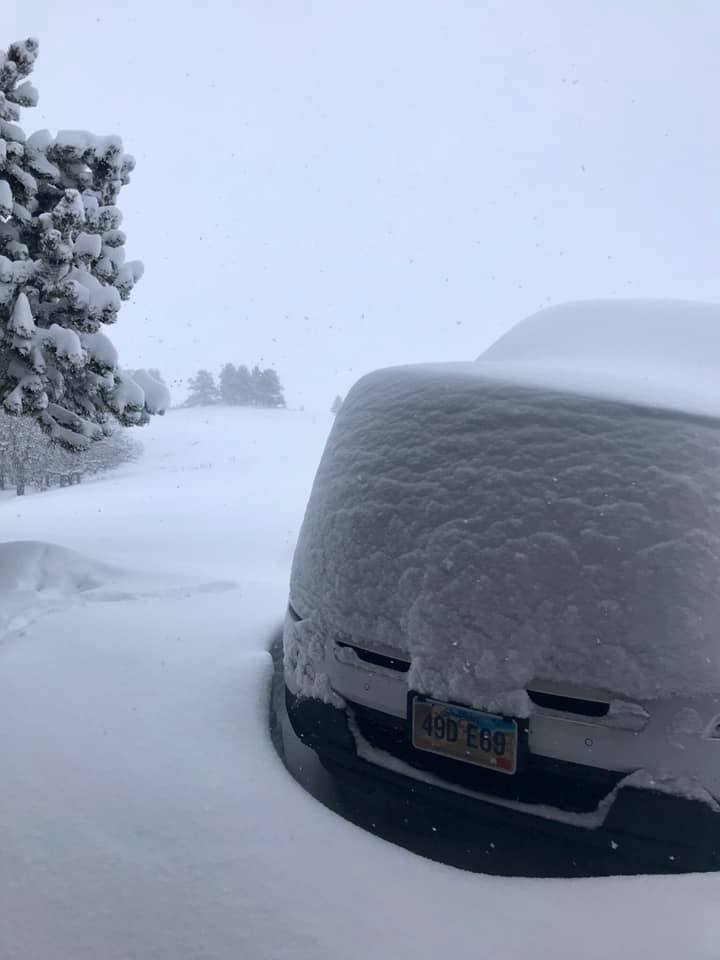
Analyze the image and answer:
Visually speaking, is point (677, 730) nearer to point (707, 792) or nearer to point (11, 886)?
point (707, 792)

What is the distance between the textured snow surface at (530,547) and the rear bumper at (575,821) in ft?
1.06

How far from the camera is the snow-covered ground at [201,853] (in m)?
2.12

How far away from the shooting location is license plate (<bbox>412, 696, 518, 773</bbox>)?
2.26 meters

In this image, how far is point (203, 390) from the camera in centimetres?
7488

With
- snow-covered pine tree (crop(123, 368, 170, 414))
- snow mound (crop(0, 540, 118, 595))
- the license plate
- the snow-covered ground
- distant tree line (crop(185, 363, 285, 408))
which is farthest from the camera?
distant tree line (crop(185, 363, 285, 408))

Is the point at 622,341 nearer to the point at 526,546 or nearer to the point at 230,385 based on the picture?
the point at 526,546

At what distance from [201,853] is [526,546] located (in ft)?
5.07

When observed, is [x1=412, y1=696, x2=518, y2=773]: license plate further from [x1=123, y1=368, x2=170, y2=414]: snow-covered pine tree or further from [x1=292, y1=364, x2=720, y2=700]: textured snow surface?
[x1=123, y1=368, x2=170, y2=414]: snow-covered pine tree

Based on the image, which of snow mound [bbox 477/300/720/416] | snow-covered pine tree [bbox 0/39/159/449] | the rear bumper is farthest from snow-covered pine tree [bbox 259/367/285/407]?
the rear bumper

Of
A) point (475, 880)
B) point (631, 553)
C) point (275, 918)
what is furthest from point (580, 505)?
point (275, 918)

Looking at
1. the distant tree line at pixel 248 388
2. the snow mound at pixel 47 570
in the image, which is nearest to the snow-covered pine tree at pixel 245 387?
the distant tree line at pixel 248 388

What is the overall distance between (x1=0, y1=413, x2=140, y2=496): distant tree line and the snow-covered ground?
31.3m

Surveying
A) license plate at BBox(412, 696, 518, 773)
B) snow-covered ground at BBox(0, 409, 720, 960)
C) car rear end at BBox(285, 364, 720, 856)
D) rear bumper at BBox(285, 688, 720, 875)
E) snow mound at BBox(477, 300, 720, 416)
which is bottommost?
snow-covered ground at BBox(0, 409, 720, 960)

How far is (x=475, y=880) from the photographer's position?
92.1 inches
